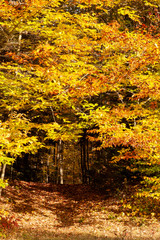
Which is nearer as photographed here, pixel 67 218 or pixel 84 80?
pixel 84 80

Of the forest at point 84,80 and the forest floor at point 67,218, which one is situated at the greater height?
the forest at point 84,80

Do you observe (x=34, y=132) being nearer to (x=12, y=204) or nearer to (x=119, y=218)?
(x=12, y=204)

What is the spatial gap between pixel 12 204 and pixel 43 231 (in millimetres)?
3193

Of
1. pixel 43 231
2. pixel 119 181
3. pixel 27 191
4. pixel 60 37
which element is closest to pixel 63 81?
pixel 60 37

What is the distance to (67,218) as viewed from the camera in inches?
497

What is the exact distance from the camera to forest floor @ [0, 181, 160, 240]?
9.88 m

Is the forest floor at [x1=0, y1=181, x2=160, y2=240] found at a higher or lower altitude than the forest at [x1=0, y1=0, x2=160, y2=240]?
lower

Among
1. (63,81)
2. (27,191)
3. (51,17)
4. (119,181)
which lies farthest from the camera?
(27,191)

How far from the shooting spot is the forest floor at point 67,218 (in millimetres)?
9875

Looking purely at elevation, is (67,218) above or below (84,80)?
below

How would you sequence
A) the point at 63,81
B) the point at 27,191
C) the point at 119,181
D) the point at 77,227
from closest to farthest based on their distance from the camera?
the point at 63,81 < the point at 77,227 < the point at 119,181 < the point at 27,191

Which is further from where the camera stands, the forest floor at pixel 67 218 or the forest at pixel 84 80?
the forest floor at pixel 67 218

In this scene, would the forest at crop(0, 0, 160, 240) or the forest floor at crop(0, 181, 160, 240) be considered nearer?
the forest at crop(0, 0, 160, 240)

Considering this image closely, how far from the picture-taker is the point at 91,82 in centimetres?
928
